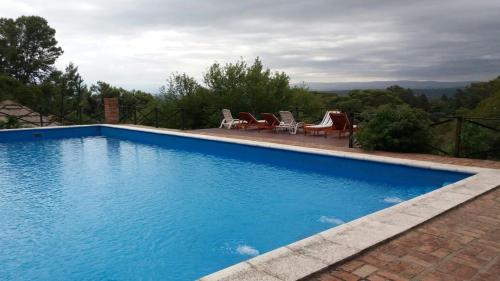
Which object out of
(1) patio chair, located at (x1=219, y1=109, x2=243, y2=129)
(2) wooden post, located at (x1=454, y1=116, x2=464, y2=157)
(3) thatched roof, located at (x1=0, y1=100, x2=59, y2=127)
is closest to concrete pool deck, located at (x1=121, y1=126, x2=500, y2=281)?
(2) wooden post, located at (x1=454, y1=116, x2=464, y2=157)

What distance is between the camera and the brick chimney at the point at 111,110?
1609 centimetres

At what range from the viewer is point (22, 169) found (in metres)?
8.38

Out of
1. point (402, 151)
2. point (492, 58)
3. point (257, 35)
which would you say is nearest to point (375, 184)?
point (402, 151)

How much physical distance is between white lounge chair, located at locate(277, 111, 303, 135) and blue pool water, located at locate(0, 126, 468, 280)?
2.68 metres

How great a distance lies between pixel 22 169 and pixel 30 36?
3050 cm

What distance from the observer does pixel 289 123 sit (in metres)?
11.9

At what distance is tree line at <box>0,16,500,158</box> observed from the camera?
7965 millimetres

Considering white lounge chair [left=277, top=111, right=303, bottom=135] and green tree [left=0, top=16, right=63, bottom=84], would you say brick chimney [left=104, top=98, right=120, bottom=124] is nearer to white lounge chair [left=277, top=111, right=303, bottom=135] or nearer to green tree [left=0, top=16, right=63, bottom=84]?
white lounge chair [left=277, top=111, right=303, bottom=135]

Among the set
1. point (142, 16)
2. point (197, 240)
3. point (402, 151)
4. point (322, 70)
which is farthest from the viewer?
point (322, 70)

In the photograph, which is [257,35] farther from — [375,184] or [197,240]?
[197,240]

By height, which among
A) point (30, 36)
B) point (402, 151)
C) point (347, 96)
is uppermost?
point (30, 36)

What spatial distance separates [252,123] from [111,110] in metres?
7.06

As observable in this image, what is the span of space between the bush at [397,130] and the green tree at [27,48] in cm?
3342

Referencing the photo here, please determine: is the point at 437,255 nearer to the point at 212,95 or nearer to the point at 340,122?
the point at 340,122
